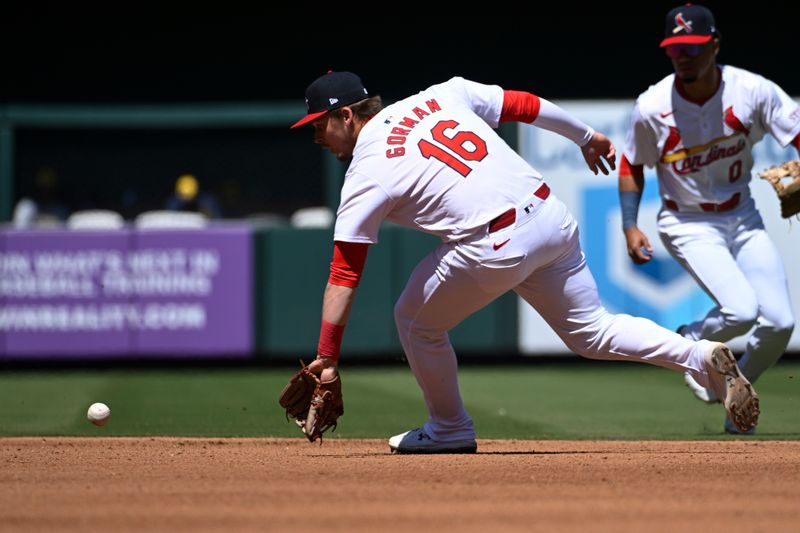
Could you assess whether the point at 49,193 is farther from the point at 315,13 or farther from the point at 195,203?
the point at 315,13

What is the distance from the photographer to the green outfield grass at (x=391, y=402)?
6.91 m

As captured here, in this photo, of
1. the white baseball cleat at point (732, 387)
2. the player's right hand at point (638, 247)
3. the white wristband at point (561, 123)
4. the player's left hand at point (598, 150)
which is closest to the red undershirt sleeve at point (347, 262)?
the white wristband at point (561, 123)

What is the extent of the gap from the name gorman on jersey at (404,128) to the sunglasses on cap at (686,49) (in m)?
1.40

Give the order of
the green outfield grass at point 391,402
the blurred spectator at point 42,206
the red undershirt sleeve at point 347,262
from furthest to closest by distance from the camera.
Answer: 1. the blurred spectator at point 42,206
2. the green outfield grass at point 391,402
3. the red undershirt sleeve at point 347,262

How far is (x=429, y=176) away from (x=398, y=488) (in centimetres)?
124

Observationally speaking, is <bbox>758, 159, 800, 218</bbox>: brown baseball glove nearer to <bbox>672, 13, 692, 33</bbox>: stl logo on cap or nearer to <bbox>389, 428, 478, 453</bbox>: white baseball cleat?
<bbox>672, 13, 692, 33</bbox>: stl logo on cap

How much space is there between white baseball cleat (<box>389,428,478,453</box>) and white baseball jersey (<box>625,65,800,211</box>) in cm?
175

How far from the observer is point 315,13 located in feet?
54.7

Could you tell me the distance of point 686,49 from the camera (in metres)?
6.04

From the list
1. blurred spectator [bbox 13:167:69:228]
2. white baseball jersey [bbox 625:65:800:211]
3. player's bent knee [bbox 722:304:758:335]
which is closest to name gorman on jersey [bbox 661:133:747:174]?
white baseball jersey [bbox 625:65:800:211]

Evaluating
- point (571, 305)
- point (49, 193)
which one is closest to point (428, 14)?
point (49, 193)

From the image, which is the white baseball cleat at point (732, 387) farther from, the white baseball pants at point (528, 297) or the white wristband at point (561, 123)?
the white wristband at point (561, 123)

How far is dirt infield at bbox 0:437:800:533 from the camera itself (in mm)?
3812

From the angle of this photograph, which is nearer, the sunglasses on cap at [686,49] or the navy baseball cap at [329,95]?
the navy baseball cap at [329,95]
